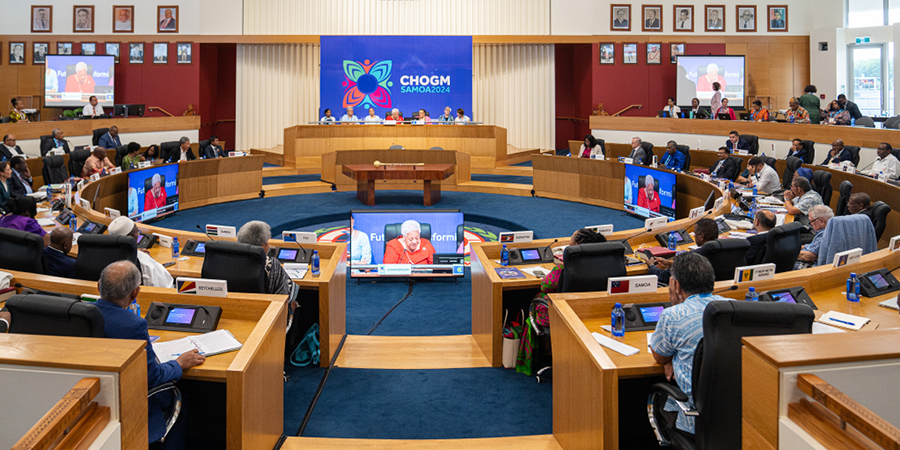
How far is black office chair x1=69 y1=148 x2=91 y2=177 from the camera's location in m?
9.30

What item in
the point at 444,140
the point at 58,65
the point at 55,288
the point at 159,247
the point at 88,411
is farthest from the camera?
the point at 58,65

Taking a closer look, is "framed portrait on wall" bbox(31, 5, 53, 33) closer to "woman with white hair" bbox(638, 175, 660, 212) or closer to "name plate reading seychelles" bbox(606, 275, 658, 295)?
"woman with white hair" bbox(638, 175, 660, 212)

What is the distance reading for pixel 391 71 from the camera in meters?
16.5

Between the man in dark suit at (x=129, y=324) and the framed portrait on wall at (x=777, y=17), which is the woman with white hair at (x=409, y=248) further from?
the framed portrait on wall at (x=777, y=17)

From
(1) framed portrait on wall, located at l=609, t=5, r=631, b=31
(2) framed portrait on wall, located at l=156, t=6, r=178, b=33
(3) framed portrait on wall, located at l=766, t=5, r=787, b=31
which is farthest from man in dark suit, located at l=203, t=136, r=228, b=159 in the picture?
(3) framed portrait on wall, located at l=766, t=5, r=787, b=31

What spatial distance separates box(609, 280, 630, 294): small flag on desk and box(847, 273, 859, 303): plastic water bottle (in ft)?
4.87

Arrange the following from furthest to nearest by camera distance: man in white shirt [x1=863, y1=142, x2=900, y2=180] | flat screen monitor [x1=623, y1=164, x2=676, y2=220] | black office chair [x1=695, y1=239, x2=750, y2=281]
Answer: flat screen monitor [x1=623, y1=164, x2=676, y2=220]
man in white shirt [x1=863, y1=142, x2=900, y2=180]
black office chair [x1=695, y1=239, x2=750, y2=281]

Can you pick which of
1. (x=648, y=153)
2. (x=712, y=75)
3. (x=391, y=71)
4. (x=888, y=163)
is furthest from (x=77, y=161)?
(x=712, y=75)

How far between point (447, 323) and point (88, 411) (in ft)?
13.5

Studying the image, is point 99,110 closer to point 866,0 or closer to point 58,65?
point 58,65

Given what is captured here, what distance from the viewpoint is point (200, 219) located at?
32.7 feet

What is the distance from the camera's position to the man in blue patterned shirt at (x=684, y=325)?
265 cm

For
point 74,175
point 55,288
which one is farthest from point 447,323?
point 74,175

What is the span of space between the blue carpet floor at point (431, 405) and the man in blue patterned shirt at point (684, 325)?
107 centimetres
